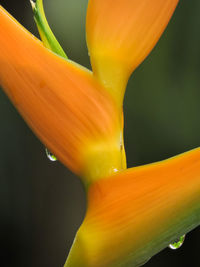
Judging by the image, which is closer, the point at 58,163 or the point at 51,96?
the point at 51,96

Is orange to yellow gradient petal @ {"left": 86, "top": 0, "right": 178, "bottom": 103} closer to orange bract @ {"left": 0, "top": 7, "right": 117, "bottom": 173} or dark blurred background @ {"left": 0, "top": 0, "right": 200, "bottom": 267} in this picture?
orange bract @ {"left": 0, "top": 7, "right": 117, "bottom": 173}

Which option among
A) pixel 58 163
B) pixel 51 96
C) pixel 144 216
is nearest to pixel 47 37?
pixel 51 96

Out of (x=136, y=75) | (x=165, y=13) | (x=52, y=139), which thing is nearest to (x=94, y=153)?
(x=52, y=139)

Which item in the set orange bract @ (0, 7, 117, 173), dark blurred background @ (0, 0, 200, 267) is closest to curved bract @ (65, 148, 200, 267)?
orange bract @ (0, 7, 117, 173)

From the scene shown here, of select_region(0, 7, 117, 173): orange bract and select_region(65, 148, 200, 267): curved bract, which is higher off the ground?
select_region(0, 7, 117, 173): orange bract

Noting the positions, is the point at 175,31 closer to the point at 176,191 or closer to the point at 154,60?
the point at 154,60

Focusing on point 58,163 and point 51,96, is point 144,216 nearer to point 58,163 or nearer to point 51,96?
point 51,96
